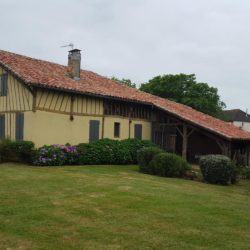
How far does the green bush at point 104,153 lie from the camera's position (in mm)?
20219

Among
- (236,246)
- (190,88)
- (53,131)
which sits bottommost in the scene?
(236,246)

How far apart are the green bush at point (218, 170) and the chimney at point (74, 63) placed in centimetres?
985

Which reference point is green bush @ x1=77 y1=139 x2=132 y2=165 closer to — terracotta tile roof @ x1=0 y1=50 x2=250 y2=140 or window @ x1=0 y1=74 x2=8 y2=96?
terracotta tile roof @ x1=0 y1=50 x2=250 y2=140

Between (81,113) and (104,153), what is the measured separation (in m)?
2.37

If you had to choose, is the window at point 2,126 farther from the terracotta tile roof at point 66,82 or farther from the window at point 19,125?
the terracotta tile roof at point 66,82

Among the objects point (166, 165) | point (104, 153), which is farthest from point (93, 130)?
point (166, 165)

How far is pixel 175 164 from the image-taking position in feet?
57.1

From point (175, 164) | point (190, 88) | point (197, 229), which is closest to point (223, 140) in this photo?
point (175, 164)

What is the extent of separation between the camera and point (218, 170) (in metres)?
16.5

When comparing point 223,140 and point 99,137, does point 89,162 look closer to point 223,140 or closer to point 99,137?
point 99,137

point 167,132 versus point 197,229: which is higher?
point 167,132

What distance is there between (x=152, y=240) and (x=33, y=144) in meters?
12.6

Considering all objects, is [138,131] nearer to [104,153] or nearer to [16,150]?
[104,153]

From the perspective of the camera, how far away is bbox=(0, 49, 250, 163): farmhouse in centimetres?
1956
